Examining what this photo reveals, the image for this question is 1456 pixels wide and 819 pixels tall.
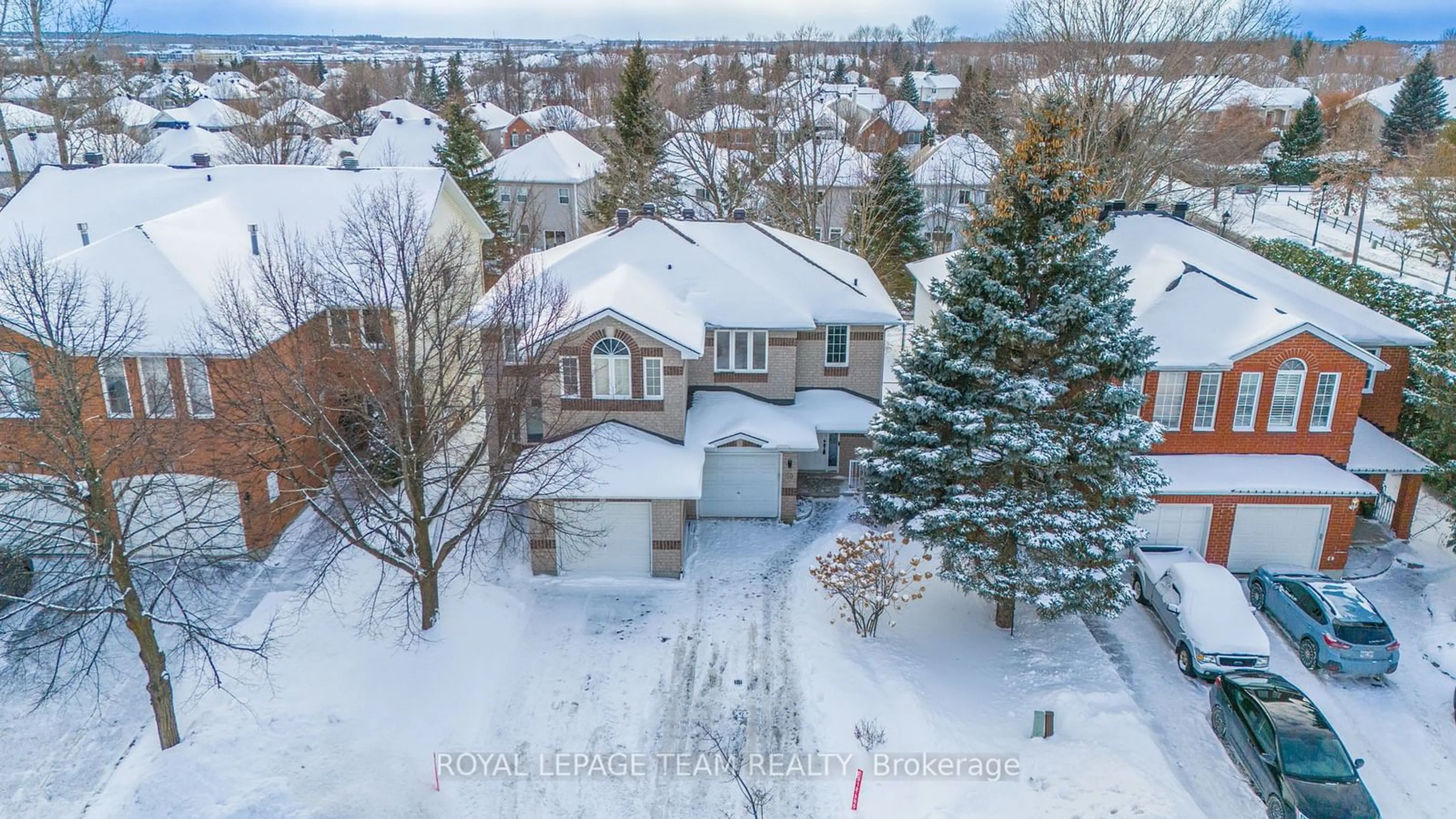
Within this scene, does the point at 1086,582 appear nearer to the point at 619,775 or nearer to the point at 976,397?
the point at 976,397

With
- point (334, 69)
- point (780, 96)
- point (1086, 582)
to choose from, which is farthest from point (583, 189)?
point (334, 69)

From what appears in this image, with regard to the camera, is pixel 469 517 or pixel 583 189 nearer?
pixel 469 517

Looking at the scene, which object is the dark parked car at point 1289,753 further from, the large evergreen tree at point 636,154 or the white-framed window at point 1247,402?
the large evergreen tree at point 636,154

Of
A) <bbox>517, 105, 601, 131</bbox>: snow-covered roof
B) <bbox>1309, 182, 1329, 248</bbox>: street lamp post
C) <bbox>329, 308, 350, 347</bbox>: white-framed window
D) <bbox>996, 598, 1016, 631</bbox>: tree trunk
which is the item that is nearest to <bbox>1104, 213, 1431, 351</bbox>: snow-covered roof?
<bbox>996, 598, 1016, 631</bbox>: tree trunk

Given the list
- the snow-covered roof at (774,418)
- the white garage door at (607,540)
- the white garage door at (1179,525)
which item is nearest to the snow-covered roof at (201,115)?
the snow-covered roof at (774,418)

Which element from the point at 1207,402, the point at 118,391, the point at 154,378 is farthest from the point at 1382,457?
the point at 118,391

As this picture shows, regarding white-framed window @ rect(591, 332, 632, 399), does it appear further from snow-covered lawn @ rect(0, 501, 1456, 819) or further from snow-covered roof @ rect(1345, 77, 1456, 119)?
snow-covered roof @ rect(1345, 77, 1456, 119)
